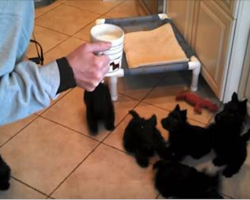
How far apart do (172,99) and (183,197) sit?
645 mm

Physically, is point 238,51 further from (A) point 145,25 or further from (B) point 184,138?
(A) point 145,25

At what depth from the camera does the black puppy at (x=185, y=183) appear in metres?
1.28

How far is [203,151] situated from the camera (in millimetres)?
1477

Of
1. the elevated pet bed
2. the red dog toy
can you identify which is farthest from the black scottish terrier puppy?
the elevated pet bed

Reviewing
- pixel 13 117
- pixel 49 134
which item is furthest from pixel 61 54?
pixel 13 117

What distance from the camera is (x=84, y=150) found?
Answer: 1572 millimetres

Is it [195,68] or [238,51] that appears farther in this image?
[195,68]

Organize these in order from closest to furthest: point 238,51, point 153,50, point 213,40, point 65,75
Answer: point 65,75 < point 238,51 < point 213,40 < point 153,50

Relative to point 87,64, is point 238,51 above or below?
below

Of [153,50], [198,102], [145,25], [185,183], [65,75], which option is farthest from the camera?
[145,25]

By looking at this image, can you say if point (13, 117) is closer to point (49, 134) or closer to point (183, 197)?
point (183, 197)

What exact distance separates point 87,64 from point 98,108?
30.8 inches

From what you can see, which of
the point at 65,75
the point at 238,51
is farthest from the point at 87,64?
the point at 238,51

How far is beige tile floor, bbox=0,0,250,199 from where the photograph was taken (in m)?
1.41
